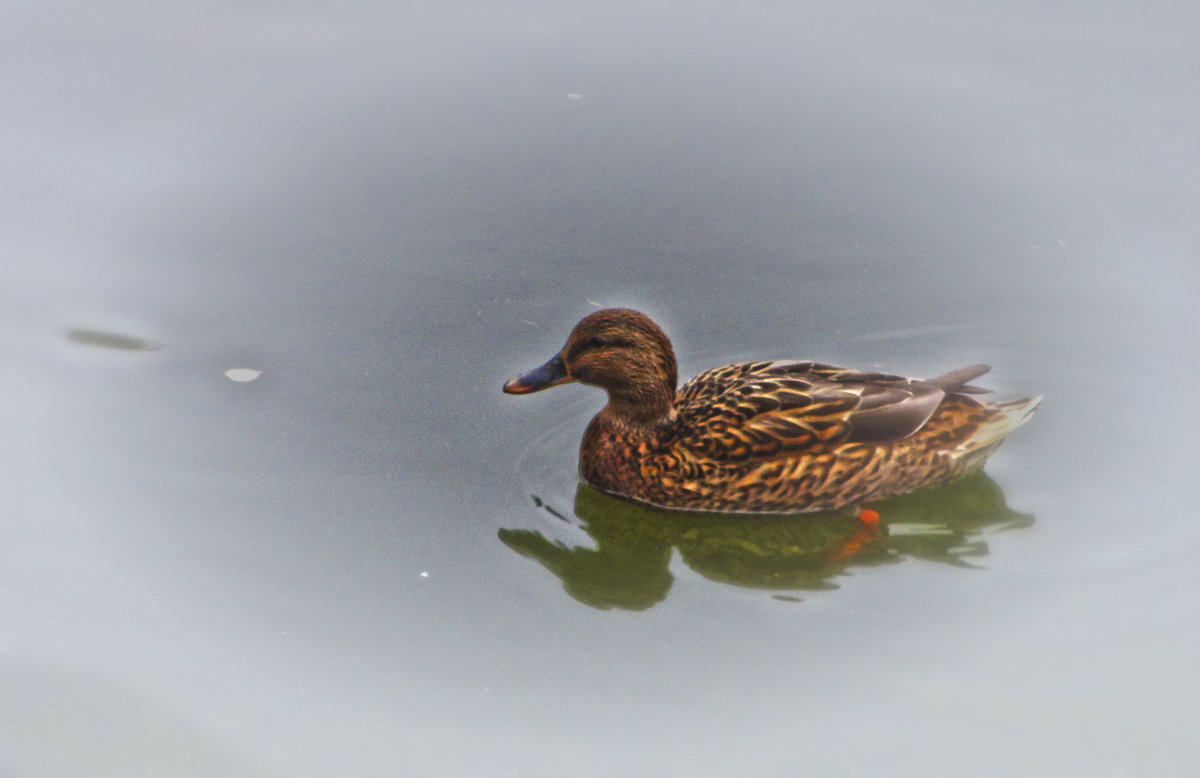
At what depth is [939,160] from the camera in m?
7.70

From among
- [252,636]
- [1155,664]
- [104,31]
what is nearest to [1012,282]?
[1155,664]

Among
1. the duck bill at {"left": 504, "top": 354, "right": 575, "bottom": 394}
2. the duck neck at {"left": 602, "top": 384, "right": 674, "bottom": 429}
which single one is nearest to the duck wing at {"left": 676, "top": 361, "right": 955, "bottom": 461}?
the duck neck at {"left": 602, "top": 384, "right": 674, "bottom": 429}

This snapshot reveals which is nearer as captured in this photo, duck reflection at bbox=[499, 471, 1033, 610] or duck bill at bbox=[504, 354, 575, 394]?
duck reflection at bbox=[499, 471, 1033, 610]

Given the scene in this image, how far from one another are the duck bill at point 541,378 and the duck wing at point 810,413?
2.26 ft

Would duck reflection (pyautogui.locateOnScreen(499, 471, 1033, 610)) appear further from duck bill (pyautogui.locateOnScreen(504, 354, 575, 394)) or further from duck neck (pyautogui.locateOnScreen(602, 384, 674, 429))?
duck bill (pyautogui.locateOnScreen(504, 354, 575, 394))

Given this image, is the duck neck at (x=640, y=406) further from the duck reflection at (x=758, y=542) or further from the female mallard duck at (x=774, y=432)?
the duck reflection at (x=758, y=542)

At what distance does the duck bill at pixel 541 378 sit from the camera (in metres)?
5.99

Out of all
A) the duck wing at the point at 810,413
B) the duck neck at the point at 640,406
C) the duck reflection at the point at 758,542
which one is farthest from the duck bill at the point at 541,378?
the duck wing at the point at 810,413

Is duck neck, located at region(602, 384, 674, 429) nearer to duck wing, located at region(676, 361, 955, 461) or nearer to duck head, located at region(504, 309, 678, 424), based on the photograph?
duck head, located at region(504, 309, 678, 424)

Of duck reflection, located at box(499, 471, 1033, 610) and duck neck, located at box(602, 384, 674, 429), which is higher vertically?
duck neck, located at box(602, 384, 674, 429)

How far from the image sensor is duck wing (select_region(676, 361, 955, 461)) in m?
6.03

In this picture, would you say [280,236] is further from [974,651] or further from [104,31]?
[974,651]

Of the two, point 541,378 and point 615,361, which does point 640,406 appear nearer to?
point 615,361

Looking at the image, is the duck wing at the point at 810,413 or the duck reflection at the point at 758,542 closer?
the duck reflection at the point at 758,542
